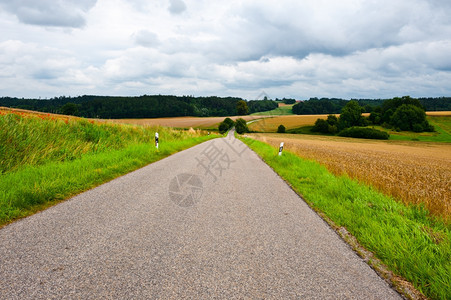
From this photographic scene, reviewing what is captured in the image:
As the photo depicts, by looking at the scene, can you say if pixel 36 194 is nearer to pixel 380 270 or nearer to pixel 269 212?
pixel 269 212

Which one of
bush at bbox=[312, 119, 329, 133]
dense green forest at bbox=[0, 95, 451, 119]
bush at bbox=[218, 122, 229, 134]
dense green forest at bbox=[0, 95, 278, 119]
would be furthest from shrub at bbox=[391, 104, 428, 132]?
dense green forest at bbox=[0, 95, 278, 119]

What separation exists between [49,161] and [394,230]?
30.2 feet

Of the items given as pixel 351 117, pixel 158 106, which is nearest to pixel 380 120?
pixel 351 117

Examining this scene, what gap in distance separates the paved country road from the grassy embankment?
63 centimetres

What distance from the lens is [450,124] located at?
222 feet

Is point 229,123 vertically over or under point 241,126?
over

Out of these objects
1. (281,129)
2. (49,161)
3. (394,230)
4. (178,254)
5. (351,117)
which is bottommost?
(281,129)

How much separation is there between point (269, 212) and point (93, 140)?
1033 cm

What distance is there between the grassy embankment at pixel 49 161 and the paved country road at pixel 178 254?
0.63 m

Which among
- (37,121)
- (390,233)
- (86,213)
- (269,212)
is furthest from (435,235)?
(37,121)

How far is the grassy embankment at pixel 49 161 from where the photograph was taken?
4.91 meters

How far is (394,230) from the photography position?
3891 mm

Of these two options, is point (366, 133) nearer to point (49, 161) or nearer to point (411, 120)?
point (411, 120)

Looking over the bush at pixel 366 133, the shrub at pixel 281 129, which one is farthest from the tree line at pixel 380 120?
the shrub at pixel 281 129
